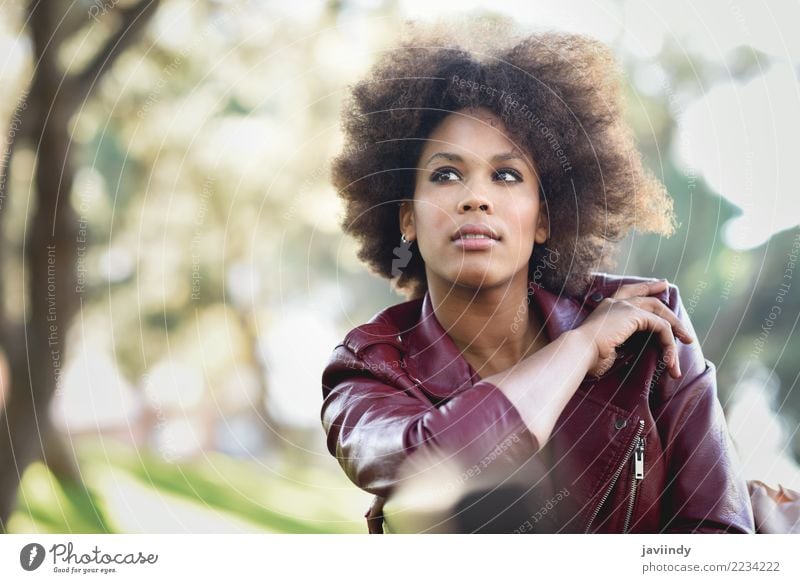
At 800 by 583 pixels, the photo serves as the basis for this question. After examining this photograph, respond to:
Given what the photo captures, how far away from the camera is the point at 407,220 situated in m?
1.60

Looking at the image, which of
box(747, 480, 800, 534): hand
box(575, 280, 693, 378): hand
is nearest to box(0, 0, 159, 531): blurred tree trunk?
box(575, 280, 693, 378): hand

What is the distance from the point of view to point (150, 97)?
1.96 meters

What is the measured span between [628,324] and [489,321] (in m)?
0.24

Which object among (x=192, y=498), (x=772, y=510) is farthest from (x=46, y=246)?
(x=772, y=510)

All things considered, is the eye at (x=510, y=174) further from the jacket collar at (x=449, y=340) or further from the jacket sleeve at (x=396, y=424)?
the jacket sleeve at (x=396, y=424)

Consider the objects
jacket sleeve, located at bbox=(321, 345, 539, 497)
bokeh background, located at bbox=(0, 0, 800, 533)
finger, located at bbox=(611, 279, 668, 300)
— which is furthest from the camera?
bokeh background, located at bbox=(0, 0, 800, 533)

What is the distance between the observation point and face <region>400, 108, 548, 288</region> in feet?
4.86

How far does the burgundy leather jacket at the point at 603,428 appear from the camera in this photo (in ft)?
4.63

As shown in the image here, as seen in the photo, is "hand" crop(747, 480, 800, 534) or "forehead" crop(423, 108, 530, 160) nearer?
"forehead" crop(423, 108, 530, 160)

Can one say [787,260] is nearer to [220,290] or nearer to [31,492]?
[220,290]

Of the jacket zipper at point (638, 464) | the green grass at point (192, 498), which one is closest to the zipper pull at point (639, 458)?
the jacket zipper at point (638, 464)

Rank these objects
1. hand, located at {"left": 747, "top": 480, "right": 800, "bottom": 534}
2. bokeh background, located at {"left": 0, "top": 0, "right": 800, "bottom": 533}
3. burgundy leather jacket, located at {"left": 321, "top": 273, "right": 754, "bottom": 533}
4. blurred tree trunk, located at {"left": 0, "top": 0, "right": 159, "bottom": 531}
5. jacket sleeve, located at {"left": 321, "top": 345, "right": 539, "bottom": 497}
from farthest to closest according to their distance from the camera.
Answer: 1. blurred tree trunk, located at {"left": 0, "top": 0, "right": 159, "bottom": 531}
2. bokeh background, located at {"left": 0, "top": 0, "right": 800, "bottom": 533}
3. hand, located at {"left": 747, "top": 480, "right": 800, "bottom": 534}
4. burgundy leather jacket, located at {"left": 321, "top": 273, "right": 754, "bottom": 533}
5. jacket sleeve, located at {"left": 321, "top": 345, "right": 539, "bottom": 497}

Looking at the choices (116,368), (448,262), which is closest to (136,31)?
(116,368)

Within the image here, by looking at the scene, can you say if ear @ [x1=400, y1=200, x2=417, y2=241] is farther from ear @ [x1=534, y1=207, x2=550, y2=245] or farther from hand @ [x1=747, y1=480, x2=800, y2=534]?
hand @ [x1=747, y1=480, x2=800, y2=534]
